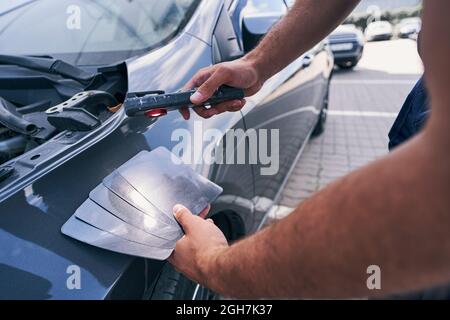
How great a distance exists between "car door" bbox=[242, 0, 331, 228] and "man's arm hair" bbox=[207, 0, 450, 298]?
992 millimetres

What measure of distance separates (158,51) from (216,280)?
3.13 feet

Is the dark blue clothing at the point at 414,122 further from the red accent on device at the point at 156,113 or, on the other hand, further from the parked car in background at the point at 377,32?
the parked car in background at the point at 377,32

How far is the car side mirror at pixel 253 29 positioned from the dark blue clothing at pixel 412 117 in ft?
2.62

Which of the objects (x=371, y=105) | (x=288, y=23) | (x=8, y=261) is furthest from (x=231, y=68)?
(x=371, y=105)

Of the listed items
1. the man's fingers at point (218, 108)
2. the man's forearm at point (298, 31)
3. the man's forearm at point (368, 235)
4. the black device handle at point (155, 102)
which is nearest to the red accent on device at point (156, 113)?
the black device handle at point (155, 102)

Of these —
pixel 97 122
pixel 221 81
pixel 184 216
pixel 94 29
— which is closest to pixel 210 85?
pixel 221 81

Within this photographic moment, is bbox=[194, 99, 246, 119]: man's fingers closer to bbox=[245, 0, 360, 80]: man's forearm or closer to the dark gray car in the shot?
the dark gray car

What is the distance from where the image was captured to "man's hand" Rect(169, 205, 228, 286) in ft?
2.61

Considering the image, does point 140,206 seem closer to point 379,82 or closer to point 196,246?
point 196,246

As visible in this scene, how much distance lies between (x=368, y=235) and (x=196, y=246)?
0.44 metres

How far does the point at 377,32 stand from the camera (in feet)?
54.4

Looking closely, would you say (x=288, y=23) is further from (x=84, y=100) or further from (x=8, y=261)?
(x=8, y=261)

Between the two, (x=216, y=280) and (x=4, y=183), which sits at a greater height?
(x=4, y=183)

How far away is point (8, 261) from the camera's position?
74 centimetres
